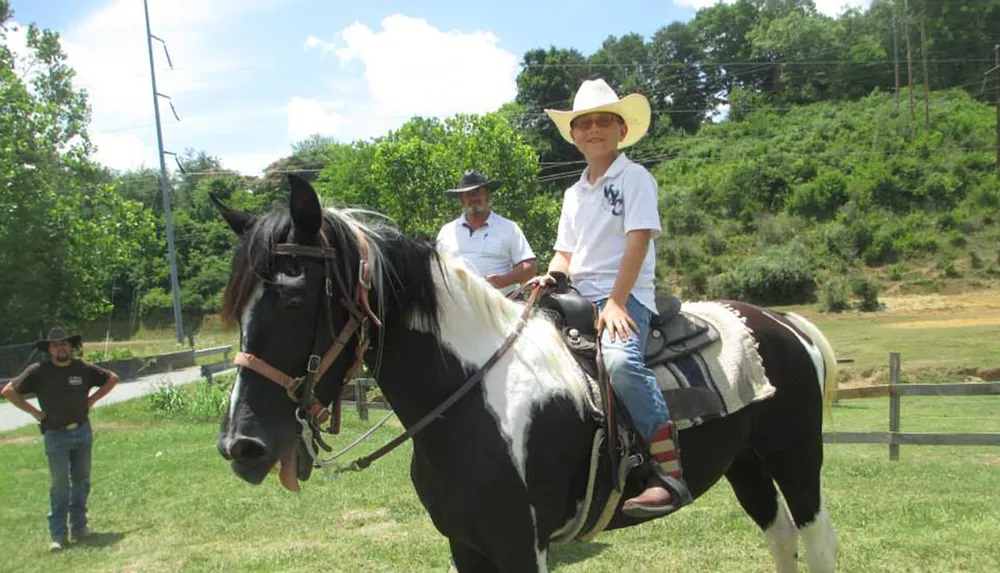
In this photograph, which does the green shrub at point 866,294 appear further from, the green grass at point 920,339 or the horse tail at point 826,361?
the horse tail at point 826,361

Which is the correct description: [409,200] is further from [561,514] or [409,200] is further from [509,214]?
Answer: [561,514]

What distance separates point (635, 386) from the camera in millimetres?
2879

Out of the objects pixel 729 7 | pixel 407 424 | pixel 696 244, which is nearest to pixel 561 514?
pixel 407 424

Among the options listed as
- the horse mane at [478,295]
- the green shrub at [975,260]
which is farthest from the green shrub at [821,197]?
the horse mane at [478,295]

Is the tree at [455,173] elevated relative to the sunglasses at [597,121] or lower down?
elevated

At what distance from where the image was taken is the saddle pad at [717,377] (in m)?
3.18

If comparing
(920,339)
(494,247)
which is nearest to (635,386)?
(494,247)

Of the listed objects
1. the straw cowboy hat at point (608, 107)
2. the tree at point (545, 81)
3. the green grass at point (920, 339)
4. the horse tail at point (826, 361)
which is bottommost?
the green grass at point (920, 339)

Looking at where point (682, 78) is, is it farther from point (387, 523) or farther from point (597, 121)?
point (597, 121)

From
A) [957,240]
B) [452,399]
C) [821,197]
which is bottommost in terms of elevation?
[957,240]

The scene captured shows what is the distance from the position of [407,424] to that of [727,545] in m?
4.03

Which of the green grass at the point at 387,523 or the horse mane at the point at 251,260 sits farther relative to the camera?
the green grass at the point at 387,523

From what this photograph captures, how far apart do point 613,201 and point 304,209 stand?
1459 mm

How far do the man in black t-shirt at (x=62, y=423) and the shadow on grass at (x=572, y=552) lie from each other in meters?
5.36
